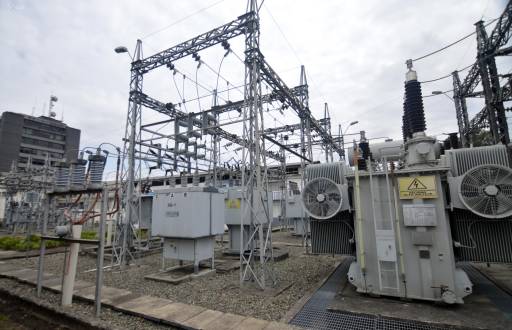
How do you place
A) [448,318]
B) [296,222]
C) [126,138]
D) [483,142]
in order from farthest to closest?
[483,142]
[296,222]
[126,138]
[448,318]

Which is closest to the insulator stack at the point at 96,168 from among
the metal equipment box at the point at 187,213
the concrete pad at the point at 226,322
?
the metal equipment box at the point at 187,213

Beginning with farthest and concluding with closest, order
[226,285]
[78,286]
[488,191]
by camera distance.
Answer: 1. [226,285]
2. [78,286]
3. [488,191]

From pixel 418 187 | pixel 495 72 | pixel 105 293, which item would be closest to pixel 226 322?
pixel 105 293

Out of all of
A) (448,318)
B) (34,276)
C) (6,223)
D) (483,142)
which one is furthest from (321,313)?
(6,223)

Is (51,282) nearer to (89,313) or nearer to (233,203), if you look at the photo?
(89,313)

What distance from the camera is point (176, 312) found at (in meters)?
4.62

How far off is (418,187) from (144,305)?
583 centimetres

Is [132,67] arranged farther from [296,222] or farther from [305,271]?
[296,222]

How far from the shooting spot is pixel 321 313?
4.61m

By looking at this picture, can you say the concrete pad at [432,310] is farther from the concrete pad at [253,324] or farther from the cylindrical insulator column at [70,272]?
the cylindrical insulator column at [70,272]

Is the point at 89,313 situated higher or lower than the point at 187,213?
lower

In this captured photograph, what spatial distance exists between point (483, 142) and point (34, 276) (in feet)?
90.5

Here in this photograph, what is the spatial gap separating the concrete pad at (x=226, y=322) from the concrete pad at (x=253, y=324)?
8 cm

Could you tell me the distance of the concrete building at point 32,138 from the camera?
1967 inches
